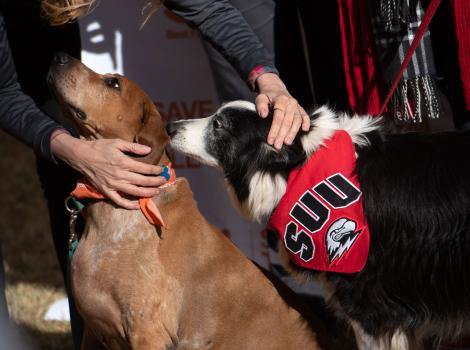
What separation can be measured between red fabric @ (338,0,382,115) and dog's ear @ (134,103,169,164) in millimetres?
896

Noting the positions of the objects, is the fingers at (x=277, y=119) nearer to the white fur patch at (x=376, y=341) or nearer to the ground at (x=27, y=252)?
the white fur patch at (x=376, y=341)

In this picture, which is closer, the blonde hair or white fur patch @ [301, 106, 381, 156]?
white fur patch @ [301, 106, 381, 156]

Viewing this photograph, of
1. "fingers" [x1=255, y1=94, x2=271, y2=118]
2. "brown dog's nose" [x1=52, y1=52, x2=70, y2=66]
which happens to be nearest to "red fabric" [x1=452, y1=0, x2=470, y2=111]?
"fingers" [x1=255, y1=94, x2=271, y2=118]

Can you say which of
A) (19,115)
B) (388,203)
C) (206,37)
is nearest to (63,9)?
(19,115)

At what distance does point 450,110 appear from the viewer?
10.7 feet

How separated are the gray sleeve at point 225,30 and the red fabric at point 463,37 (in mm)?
782

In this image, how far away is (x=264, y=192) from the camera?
9.52ft

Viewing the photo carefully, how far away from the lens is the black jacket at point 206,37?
3012 mm

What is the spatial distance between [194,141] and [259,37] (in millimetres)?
954

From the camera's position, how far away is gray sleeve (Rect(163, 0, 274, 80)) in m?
3.17

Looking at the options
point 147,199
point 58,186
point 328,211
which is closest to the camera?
point 328,211

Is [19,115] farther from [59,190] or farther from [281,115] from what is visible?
[281,115]

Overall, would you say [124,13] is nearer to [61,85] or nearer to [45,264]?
[61,85]

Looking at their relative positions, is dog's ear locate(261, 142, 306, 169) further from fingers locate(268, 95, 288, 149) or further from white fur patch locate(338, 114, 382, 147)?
white fur patch locate(338, 114, 382, 147)
